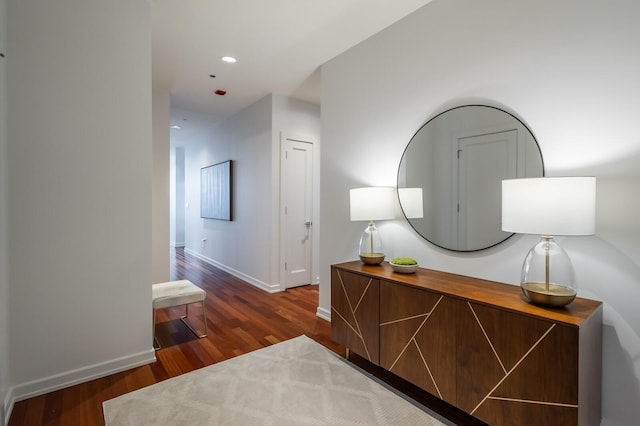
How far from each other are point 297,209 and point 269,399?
8.94 ft

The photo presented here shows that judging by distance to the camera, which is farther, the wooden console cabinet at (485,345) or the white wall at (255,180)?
the white wall at (255,180)

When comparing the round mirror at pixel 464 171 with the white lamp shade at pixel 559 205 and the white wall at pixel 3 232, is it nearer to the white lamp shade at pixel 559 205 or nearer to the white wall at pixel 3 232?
the white lamp shade at pixel 559 205

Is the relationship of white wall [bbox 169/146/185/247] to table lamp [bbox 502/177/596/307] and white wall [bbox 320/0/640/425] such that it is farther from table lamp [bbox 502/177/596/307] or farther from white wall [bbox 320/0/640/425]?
table lamp [bbox 502/177/596/307]

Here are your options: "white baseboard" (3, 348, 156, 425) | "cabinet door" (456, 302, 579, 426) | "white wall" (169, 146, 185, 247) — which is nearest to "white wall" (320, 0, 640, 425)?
"cabinet door" (456, 302, 579, 426)

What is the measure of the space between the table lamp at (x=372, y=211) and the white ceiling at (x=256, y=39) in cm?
135

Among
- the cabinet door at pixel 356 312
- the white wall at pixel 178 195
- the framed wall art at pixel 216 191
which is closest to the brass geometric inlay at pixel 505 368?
the cabinet door at pixel 356 312

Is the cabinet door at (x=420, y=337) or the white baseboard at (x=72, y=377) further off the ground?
the cabinet door at (x=420, y=337)

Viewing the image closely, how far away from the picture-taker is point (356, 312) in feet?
7.42

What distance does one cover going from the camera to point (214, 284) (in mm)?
4637

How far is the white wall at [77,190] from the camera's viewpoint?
193 centimetres

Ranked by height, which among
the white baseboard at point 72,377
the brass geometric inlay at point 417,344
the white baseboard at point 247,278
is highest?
the brass geometric inlay at point 417,344

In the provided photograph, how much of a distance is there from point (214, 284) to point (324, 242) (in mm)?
2210

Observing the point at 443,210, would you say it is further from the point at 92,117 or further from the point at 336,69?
the point at 92,117

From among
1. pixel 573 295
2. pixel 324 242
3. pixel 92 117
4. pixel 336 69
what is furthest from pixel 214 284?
pixel 573 295
